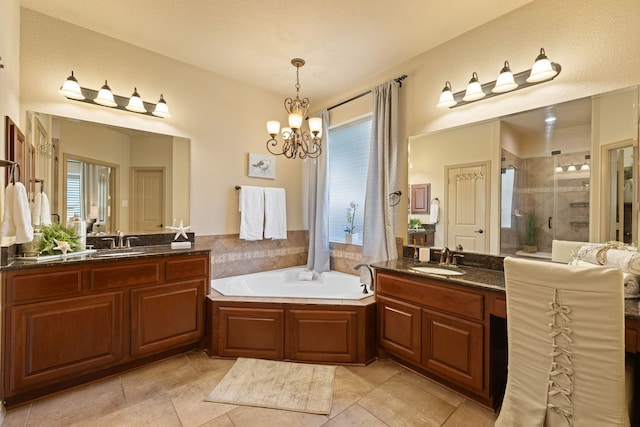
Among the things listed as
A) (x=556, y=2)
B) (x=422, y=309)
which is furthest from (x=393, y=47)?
(x=422, y=309)

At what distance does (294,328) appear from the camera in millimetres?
2408

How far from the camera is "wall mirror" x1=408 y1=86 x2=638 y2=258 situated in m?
1.78

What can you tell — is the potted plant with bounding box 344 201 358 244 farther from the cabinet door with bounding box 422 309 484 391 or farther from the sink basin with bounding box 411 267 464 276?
the cabinet door with bounding box 422 309 484 391

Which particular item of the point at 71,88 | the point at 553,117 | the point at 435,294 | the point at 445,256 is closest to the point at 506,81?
the point at 553,117

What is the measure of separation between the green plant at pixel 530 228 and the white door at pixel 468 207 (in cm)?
26

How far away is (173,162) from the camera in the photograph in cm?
302

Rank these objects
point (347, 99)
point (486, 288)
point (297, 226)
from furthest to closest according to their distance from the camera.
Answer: point (297, 226) < point (347, 99) < point (486, 288)

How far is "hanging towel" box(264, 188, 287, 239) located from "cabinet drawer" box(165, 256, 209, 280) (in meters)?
1.00

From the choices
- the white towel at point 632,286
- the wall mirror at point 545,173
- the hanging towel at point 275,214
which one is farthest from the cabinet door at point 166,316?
the white towel at point 632,286

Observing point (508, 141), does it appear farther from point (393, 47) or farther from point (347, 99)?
point (347, 99)

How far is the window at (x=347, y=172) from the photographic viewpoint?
3.48 m

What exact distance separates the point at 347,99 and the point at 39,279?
10.5 feet

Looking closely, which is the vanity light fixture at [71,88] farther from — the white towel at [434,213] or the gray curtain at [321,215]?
the white towel at [434,213]

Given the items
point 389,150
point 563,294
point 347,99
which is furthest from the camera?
point 347,99
